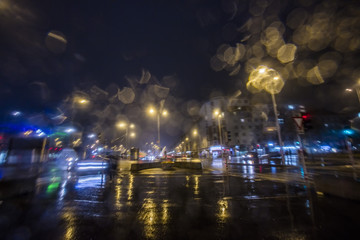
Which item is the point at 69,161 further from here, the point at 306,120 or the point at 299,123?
the point at 306,120

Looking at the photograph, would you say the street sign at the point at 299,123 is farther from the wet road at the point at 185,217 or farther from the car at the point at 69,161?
the car at the point at 69,161

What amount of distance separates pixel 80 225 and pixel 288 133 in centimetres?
6668

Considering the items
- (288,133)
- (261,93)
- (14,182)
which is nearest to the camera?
(14,182)

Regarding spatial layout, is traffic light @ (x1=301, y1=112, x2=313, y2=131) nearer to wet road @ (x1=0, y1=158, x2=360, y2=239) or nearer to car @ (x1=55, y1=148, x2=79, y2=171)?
wet road @ (x1=0, y1=158, x2=360, y2=239)

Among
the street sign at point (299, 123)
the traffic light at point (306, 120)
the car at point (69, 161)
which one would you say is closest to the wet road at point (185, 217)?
the street sign at point (299, 123)

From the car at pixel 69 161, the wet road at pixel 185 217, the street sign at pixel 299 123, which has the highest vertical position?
the street sign at pixel 299 123

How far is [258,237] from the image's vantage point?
3.37 m

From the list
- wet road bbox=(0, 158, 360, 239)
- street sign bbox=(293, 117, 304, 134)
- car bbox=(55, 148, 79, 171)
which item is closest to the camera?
wet road bbox=(0, 158, 360, 239)

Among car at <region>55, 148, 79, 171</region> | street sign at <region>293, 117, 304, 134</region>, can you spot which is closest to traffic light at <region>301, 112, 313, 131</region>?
street sign at <region>293, 117, 304, 134</region>

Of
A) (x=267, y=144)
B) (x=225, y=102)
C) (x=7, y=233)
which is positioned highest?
(x=225, y=102)

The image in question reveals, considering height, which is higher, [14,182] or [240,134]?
[240,134]

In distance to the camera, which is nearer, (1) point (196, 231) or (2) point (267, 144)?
(1) point (196, 231)

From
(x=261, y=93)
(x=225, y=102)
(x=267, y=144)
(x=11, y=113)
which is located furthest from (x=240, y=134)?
(x=11, y=113)

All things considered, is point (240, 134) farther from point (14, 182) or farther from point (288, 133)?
point (14, 182)
